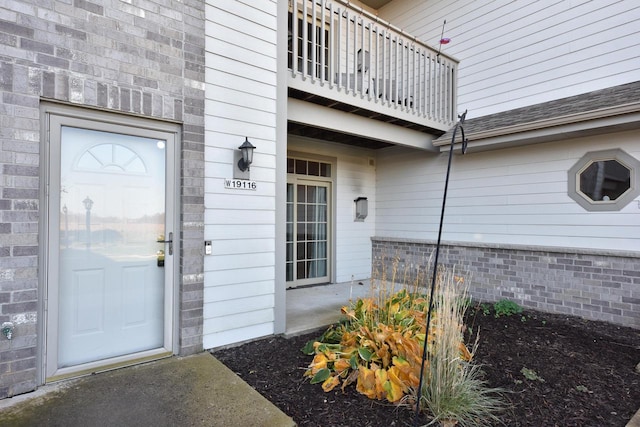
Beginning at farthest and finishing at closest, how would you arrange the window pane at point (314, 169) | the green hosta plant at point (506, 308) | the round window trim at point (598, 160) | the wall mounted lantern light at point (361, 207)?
the wall mounted lantern light at point (361, 207)
the window pane at point (314, 169)
the green hosta plant at point (506, 308)
the round window trim at point (598, 160)

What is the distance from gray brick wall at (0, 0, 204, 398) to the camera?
7.79 feet

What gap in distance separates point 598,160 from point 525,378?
129 inches

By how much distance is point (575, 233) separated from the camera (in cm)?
468

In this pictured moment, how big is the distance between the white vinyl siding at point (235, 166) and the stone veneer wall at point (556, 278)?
1.48 m

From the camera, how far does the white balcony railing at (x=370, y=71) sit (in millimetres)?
4289

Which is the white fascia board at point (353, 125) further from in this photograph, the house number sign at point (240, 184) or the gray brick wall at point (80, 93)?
the gray brick wall at point (80, 93)

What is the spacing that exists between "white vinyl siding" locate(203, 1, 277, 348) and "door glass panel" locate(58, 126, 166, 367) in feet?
1.52

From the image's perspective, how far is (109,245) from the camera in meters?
2.87

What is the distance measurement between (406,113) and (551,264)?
3.05 metres

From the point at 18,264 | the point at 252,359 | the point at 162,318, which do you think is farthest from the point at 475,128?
the point at 18,264

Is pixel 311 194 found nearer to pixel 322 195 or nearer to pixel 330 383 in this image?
pixel 322 195

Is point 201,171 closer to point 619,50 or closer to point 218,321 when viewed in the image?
point 218,321

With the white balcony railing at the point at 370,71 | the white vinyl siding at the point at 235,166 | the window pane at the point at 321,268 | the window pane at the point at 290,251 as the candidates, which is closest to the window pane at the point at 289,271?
the window pane at the point at 290,251

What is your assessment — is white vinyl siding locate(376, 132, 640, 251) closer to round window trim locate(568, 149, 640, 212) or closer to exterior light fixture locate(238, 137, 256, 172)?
round window trim locate(568, 149, 640, 212)
